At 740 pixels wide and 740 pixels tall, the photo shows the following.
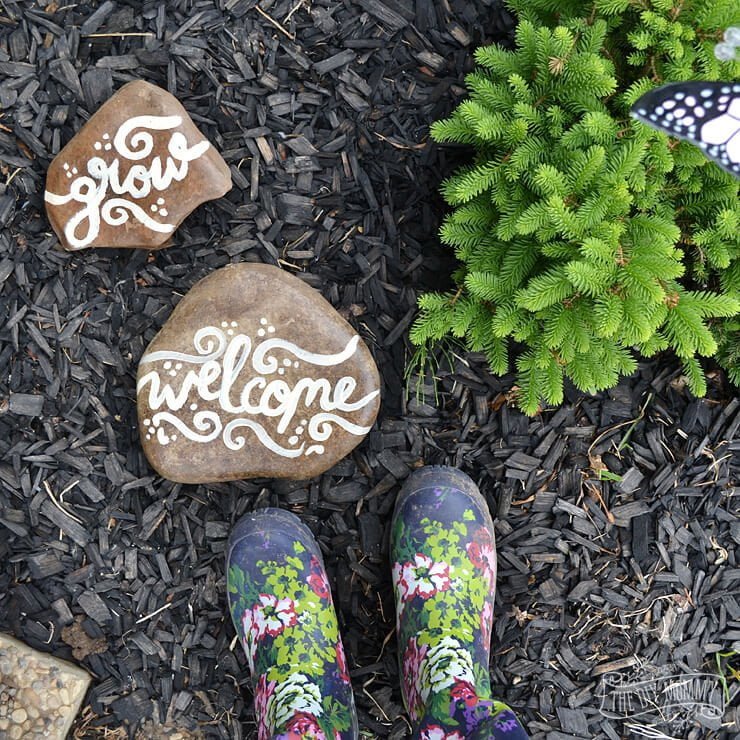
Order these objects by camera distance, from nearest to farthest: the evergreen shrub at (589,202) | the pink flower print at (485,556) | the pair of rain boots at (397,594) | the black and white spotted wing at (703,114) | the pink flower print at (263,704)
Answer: the black and white spotted wing at (703,114) < the evergreen shrub at (589,202) < the pink flower print at (263,704) < the pair of rain boots at (397,594) < the pink flower print at (485,556)

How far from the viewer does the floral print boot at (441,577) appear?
2.21 metres

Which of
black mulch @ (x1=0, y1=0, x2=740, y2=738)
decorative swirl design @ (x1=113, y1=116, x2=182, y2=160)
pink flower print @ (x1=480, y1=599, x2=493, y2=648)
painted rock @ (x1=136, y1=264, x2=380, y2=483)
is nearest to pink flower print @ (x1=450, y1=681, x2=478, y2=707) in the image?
pink flower print @ (x1=480, y1=599, x2=493, y2=648)

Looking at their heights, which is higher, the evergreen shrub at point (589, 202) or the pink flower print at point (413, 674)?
the evergreen shrub at point (589, 202)

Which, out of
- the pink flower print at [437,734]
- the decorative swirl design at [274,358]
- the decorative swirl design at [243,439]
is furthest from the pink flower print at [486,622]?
the decorative swirl design at [274,358]

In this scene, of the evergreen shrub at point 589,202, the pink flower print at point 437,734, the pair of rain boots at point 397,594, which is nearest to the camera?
the evergreen shrub at point 589,202

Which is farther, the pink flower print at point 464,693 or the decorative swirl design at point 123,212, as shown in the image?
the decorative swirl design at point 123,212

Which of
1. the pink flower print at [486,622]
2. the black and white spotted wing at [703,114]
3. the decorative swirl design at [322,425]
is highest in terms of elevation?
the black and white spotted wing at [703,114]

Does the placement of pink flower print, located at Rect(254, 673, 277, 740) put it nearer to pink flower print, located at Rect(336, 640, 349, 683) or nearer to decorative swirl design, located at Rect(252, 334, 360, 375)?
pink flower print, located at Rect(336, 640, 349, 683)

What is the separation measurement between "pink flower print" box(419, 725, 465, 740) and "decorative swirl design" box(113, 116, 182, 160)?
1901 millimetres

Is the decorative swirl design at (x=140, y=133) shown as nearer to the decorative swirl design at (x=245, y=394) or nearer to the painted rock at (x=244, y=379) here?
the painted rock at (x=244, y=379)

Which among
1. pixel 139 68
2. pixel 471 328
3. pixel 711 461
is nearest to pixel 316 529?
pixel 471 328

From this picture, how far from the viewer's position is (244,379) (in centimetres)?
226

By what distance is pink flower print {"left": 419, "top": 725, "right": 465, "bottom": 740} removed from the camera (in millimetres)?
1905
